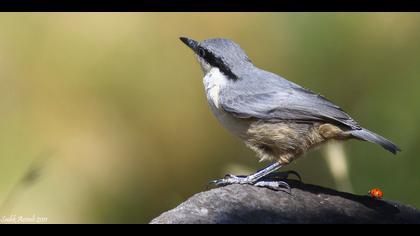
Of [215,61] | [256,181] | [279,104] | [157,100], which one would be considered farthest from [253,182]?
[157,100]

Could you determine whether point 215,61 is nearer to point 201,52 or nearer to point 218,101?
point 201,52

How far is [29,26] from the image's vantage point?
22.3 feet

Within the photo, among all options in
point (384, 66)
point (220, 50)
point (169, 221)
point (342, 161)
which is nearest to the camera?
point (169, 221)

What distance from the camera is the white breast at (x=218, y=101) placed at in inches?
224

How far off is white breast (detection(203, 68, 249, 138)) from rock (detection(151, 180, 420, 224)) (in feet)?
1.71

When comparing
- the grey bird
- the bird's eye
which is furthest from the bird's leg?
the bird's eye

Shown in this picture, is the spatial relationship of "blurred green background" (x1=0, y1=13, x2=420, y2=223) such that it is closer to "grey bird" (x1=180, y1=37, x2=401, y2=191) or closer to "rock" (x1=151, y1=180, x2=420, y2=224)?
"grey bird" (x1=180, y1=37, x2=401, y2=191)

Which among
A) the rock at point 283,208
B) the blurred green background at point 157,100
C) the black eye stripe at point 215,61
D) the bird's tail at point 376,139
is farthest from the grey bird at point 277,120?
the blurred green background at point 157,100

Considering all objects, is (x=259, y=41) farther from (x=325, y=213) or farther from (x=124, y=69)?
(x=325, y=213)

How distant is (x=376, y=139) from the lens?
5.47 m

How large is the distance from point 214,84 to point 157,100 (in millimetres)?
961

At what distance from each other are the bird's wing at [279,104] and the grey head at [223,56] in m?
0.15
